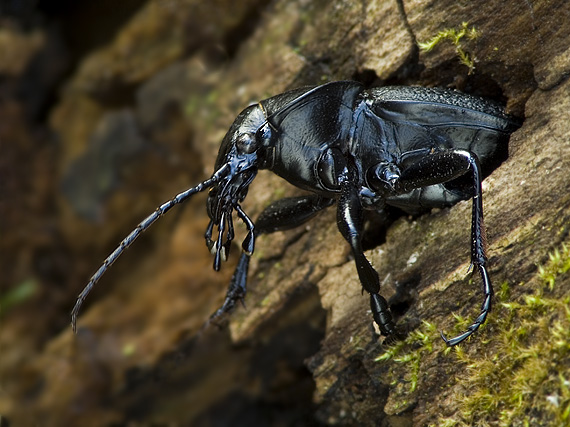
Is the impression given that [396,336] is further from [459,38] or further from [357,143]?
[459,38]

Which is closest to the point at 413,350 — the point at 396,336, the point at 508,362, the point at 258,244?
the point at 396,336

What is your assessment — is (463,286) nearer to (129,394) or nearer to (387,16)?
(387,16)

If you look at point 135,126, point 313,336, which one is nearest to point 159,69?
point 135,126

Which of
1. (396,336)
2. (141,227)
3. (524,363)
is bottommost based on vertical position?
(524,363)

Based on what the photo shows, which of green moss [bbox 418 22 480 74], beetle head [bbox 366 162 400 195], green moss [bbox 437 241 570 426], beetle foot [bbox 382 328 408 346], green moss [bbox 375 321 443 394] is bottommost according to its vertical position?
green moss [bbox 437 241 570 426]

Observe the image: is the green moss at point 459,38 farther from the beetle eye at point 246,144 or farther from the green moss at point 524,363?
the green moss at point 524,363

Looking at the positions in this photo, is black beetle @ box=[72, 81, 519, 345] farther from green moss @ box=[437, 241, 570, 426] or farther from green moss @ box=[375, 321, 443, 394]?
green moss @ box=[437, 241, 570, 426]

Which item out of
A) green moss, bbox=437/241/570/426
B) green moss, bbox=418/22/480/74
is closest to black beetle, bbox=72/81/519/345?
green moss, bbox=418/22/480/74
